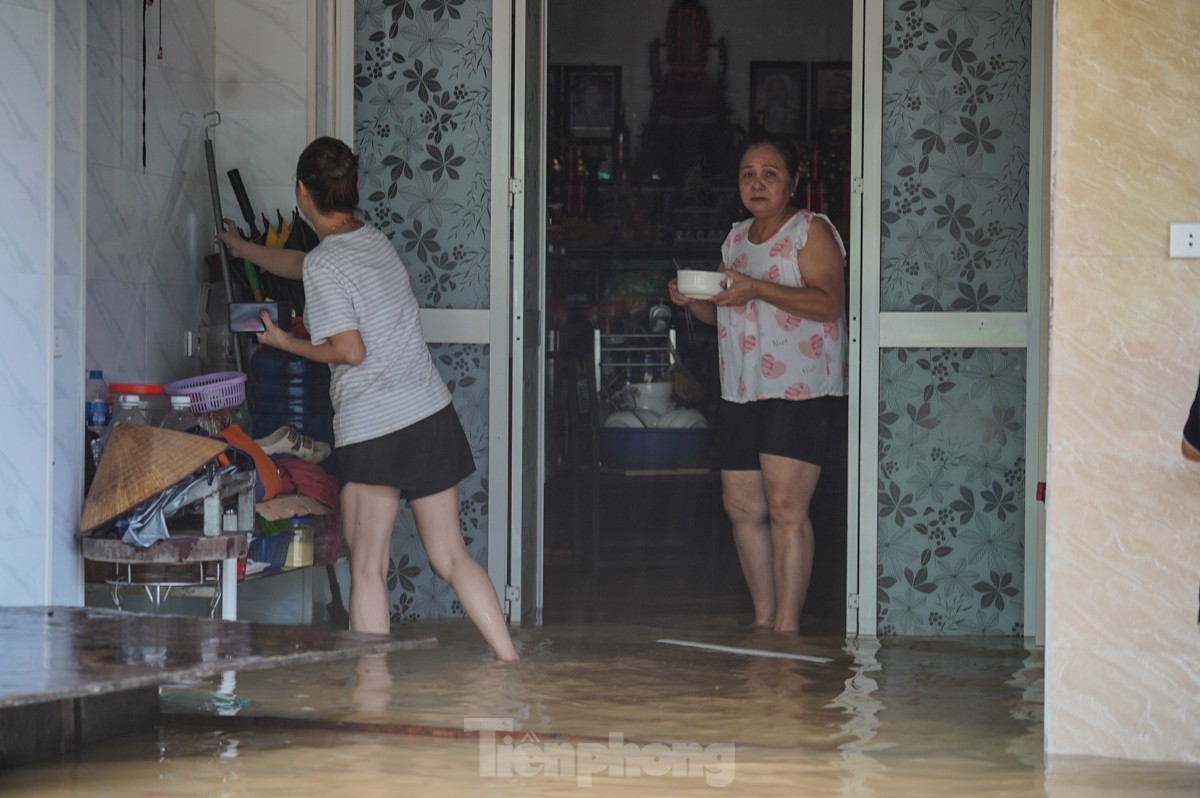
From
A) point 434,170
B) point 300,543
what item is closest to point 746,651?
point 300,543

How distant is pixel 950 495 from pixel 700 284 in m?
1.25

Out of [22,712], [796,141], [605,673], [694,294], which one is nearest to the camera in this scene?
[22,712]

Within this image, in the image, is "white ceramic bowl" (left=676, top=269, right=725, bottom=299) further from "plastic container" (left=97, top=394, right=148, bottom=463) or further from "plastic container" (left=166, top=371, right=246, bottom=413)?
"plastic container" (left=97, top=394, right=148, bottom=463)

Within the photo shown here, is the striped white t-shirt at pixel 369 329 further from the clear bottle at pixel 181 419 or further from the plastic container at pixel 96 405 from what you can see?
the plastic container at pixel 96 405

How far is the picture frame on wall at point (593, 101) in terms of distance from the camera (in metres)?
9.69

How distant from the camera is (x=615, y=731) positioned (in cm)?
405

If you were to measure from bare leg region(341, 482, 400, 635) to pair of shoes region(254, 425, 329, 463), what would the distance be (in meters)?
0.52

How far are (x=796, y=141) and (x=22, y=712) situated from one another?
666cm

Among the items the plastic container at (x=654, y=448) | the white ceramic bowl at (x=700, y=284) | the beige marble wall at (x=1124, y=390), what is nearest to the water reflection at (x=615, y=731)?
the beige marble wall at (x=1124, y=390)

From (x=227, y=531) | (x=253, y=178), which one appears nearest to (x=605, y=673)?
(x=227, y=531)

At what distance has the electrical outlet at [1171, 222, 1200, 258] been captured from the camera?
3.75 metres

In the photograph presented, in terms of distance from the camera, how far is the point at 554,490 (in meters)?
9.76

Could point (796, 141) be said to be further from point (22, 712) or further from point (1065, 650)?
point (22, 712)

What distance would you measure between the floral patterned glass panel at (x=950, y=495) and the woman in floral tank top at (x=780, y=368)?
290 millimetres
